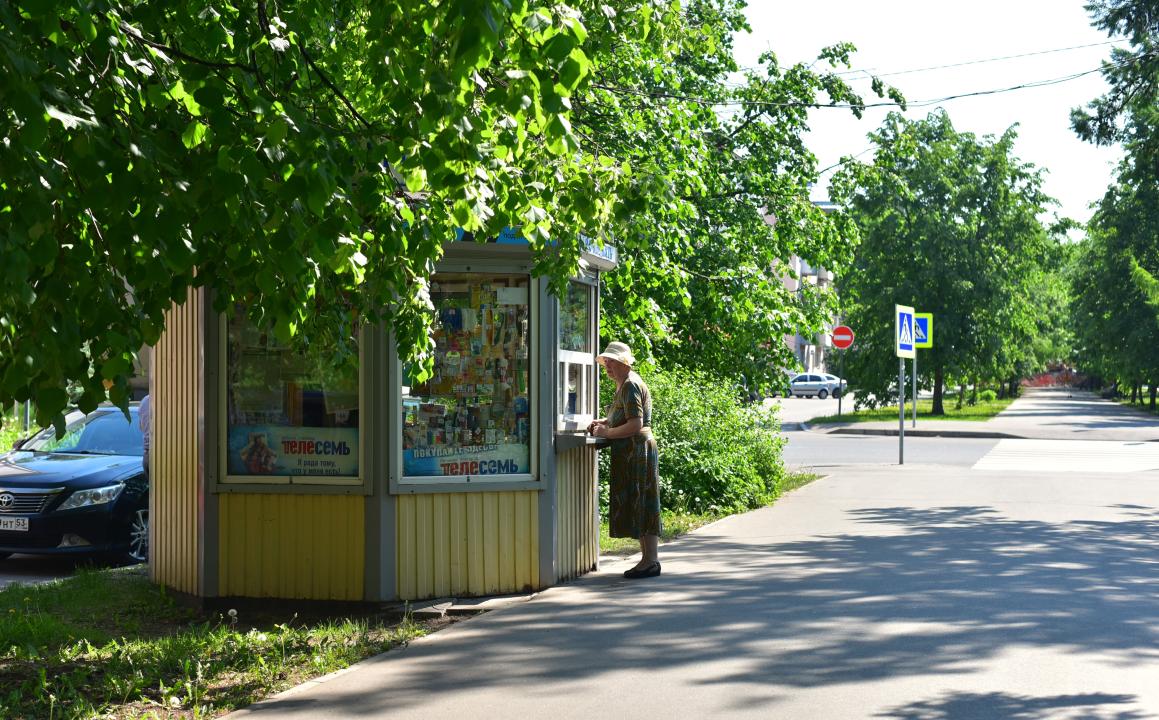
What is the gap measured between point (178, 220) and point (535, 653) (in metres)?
3.43

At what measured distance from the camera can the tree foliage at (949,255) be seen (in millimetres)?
44500

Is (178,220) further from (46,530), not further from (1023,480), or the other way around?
(1023,480)

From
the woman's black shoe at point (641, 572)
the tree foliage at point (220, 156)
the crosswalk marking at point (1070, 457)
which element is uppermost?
the tree foliage at point (220, 156)

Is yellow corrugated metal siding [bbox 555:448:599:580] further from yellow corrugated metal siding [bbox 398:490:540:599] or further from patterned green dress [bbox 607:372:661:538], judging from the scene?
yellow corrugated metal siding [bbox 398:490:540:599]

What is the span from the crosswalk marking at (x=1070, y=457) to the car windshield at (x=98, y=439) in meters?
14.4

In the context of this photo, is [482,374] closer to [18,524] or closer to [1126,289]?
[18,524]

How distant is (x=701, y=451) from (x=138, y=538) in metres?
6.34

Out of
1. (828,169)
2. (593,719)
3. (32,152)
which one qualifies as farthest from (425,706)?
(828,169)

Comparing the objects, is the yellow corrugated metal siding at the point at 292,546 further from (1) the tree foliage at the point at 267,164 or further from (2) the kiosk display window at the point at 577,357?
(2) the kiosk display window at the point at 577,357

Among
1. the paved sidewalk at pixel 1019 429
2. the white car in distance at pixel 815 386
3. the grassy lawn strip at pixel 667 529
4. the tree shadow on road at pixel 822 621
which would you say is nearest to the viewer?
the tree shadow on road at pixel 822 621

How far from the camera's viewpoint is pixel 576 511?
31.8 ft

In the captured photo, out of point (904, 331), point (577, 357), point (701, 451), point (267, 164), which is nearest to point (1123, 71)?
point (904, 331)

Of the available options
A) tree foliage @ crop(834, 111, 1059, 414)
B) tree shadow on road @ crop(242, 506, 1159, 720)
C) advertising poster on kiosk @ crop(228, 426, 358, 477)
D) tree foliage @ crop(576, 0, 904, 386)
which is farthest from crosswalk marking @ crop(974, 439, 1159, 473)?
advertising poster on kiosk @ crop(228, 426, 358, 477)

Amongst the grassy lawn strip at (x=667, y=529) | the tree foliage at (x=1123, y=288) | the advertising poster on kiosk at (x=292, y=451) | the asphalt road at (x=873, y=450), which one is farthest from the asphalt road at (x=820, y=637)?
the tree foliage at (x=1123, y=288)
